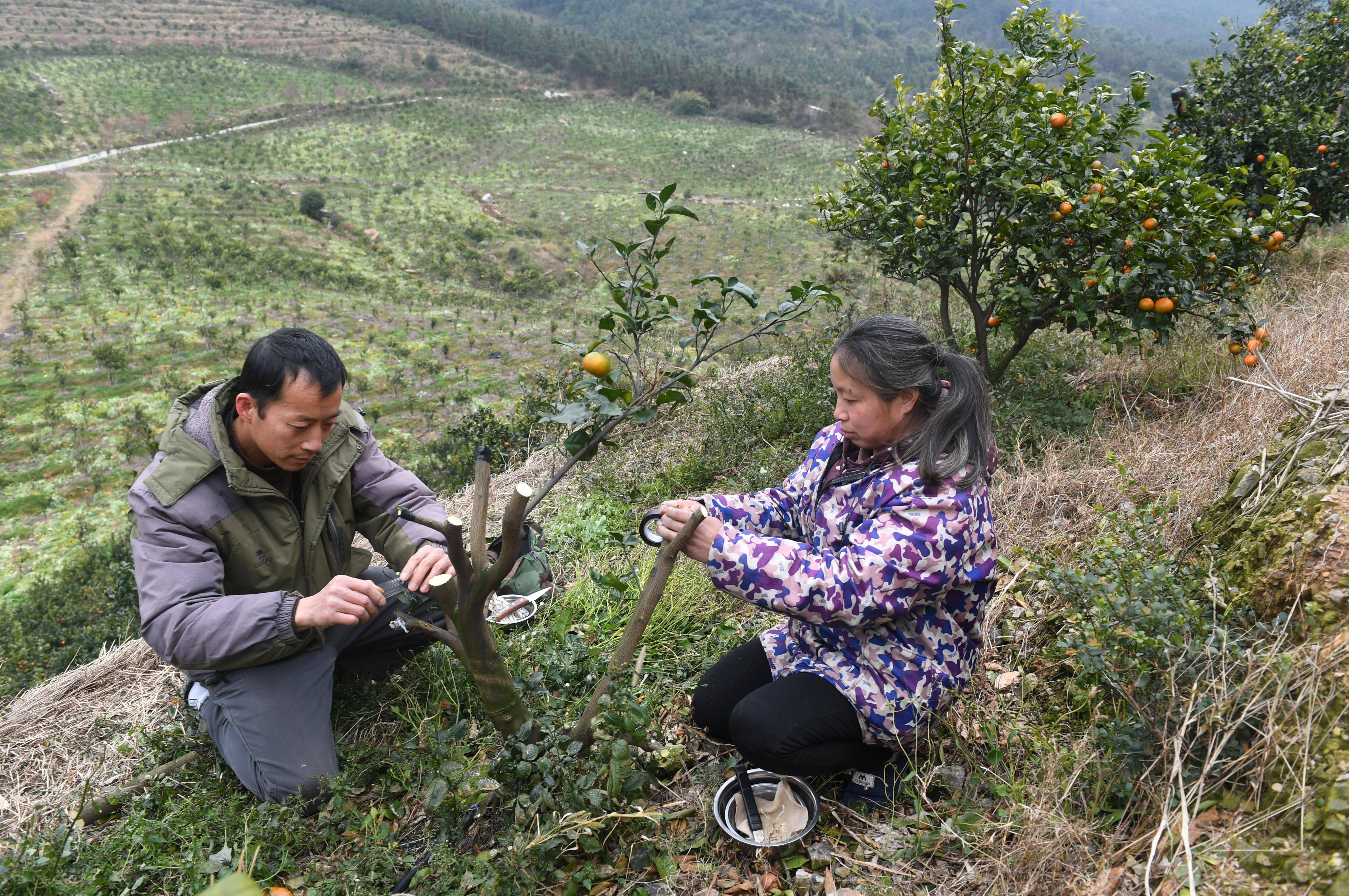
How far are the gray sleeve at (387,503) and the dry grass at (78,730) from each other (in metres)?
0.96

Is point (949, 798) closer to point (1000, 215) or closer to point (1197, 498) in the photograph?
point (1197, 498)

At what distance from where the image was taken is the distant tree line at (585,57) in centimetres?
5059

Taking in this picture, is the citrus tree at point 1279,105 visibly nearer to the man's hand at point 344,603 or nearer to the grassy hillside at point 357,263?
the man's hand at point 344,603

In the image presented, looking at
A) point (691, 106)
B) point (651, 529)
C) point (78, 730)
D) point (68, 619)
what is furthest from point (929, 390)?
point (691, 106)

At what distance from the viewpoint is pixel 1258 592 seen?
5.40 feet

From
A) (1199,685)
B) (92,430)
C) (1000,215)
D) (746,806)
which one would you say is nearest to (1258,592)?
(1199,685)

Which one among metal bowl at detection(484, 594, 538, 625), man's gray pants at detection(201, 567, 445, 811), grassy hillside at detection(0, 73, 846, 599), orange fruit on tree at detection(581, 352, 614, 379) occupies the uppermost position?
orange fruit on tree at detection(581, 352, 614, 379)

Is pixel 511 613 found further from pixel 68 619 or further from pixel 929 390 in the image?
pixel 68 619

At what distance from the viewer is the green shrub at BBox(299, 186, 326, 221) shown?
81.7 ft

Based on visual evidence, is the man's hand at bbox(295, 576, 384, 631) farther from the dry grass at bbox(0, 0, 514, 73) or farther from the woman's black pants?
the dry grass at bbox(0, 0, 514, 73)

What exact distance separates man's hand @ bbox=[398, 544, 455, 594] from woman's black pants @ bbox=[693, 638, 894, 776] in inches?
31.9

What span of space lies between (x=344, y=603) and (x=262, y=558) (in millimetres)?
581

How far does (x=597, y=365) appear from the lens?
5.33 feet

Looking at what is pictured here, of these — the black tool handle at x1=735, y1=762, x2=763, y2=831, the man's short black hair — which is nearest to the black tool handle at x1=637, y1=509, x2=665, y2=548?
the black tool handle at x1=735, y1=762, x2=763, y2=831
